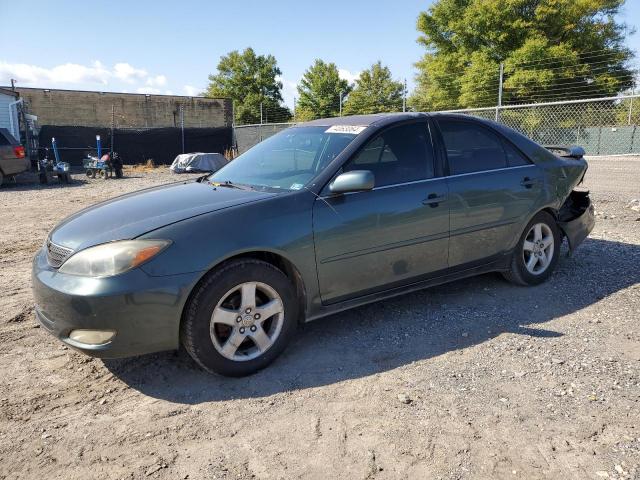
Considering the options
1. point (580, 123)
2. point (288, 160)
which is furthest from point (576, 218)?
point (580, 123)

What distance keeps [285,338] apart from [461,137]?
2313 mm

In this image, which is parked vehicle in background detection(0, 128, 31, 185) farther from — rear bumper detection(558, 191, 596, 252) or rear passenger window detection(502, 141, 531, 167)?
rear bumper detection(558, 191, 596, 252)

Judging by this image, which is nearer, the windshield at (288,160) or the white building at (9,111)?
the windshield at (288,160)

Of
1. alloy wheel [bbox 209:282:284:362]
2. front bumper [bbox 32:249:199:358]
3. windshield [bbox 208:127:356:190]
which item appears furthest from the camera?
windshield [bbox 208:127:356:190]

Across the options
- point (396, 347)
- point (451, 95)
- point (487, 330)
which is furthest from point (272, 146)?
point (451, 95)

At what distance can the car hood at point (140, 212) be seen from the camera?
3.01 m

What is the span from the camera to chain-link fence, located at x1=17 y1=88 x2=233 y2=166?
2392cm

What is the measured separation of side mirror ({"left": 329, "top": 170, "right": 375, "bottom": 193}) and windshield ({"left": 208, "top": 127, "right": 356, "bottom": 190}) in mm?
258

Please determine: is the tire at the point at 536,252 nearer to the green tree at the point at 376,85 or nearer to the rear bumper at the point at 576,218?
the rear bumper at the point at 576,218

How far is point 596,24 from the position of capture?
32.7 m

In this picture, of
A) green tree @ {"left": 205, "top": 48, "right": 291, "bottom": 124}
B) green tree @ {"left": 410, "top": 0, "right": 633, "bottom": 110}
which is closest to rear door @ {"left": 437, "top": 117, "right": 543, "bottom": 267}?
green tree @ {"left": 410, "top": 0, "right": 633, "bottom": 110}

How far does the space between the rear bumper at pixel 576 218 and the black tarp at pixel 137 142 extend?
22.3 metres

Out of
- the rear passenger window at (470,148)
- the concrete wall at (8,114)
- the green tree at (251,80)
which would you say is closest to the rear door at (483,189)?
the rear passenger window at (470,148)

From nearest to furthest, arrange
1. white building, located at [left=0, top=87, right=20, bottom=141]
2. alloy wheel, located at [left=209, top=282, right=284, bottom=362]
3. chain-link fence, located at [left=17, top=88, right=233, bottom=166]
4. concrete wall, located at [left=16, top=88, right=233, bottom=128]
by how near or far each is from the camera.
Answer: alloy wheel, located at [left=209, top=282, right=284, bottom=362], white building, located at [left=0, top=87, right=20, bottom=141], chain-link fence, located at [left=17, top=88, right=233, bottom=166], concrete wall, located at [left=16, top=88, right=233, bottom=128]
